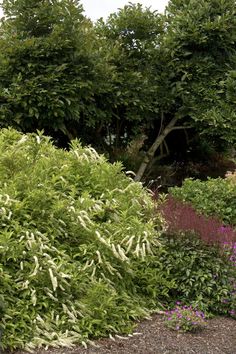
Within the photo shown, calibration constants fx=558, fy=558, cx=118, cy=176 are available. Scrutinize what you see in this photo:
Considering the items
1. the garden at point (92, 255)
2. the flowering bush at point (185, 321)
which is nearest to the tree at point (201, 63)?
the garden at point (92, 255)

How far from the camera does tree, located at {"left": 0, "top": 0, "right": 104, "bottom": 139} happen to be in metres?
8.19

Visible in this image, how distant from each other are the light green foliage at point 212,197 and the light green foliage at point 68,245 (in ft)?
5.45

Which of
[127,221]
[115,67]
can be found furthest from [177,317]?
[115,67]

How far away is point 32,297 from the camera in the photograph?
4078 millimetres

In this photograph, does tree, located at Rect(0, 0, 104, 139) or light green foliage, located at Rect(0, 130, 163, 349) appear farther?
tree, located at Rect(0, 0, 104, 139)

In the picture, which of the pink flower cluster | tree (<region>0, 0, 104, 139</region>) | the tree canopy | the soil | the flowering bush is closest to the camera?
the soil

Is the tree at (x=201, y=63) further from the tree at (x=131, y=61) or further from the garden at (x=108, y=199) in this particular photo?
the tree at (x=131, y=61)

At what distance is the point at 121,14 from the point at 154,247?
6219 millimetres

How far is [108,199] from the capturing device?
5.40 m

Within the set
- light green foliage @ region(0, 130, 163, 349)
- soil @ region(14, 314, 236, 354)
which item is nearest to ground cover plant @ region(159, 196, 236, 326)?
light green foliage @ region(0, 130, 163, 349)

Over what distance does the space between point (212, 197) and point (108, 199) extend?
2523mm

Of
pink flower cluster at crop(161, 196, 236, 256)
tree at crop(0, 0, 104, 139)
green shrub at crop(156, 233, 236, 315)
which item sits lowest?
green shrub at crop(156, 233, 236, 315)

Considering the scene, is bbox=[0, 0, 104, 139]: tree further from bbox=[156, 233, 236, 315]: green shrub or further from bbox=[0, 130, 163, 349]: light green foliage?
bbox=[156, 233, 236, 315]: green shrub

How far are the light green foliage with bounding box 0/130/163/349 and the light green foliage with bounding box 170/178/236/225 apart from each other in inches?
65.4
